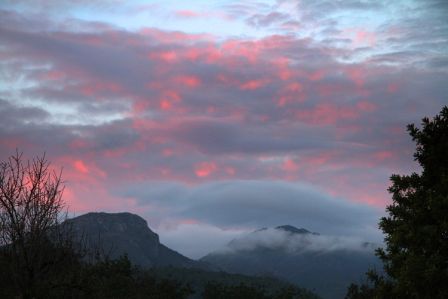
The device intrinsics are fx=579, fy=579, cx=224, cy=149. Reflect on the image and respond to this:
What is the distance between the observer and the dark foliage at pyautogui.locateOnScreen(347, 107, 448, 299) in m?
30.0

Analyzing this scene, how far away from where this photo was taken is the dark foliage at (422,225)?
3003 cm

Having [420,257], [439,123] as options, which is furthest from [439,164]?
[420,257]

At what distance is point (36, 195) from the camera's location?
2648 cm

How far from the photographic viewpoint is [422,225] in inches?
1262

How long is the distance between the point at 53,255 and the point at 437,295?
19.5 meters

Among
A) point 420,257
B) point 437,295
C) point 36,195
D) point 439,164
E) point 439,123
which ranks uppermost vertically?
point 439,123

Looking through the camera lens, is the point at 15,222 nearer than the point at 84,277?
Yes

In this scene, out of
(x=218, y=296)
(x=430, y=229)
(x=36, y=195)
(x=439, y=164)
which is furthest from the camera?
(x=218, y=296)

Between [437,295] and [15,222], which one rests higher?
[15,222]

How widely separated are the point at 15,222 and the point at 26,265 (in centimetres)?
210

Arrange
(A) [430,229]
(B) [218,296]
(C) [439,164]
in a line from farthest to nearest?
1. (B) [218,296]
2. (C) [439,164]
3. (A) [430,229]

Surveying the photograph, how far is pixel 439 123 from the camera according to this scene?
34.1 metres

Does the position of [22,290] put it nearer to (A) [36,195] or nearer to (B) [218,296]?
(A) [36,195]

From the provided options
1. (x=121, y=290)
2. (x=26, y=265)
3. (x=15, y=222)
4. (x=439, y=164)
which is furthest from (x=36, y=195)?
(x=121, y=290)
